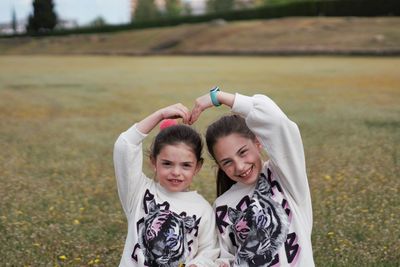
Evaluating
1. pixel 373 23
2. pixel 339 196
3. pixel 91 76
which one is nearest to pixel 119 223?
pixel 339 196

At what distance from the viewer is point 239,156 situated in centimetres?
320

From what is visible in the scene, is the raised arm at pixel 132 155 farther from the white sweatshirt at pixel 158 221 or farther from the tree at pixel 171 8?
the tree at pixel 171 8

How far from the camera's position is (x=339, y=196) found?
582cm

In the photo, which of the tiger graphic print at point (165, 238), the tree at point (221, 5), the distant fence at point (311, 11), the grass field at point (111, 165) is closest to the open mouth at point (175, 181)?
the tiger graphic print at point (165, 238)

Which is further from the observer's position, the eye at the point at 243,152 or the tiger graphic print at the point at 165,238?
the eye at the point at 243,152

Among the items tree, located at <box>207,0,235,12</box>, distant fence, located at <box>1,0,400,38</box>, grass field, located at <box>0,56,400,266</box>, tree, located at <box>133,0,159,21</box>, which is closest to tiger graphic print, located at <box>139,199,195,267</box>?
grass field, located at <box>0,56,400,266</box>

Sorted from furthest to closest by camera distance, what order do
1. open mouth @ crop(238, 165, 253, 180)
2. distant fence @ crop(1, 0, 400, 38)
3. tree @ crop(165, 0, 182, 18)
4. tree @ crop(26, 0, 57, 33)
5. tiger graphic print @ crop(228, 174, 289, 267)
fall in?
tree @ crop(165, 0, 182, 18) < tree @ crop(26, 0, 57, 33) < distant fence @ crop(1, 0, 400, 38) < open mouth @ crop(238, 165, 253, 180) < tiger graphic print @ crop(228, 174, 289, 267)

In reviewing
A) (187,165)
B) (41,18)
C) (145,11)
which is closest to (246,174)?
(187,165)

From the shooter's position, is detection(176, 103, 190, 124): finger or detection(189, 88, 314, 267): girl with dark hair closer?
detection(189, 88, 314, 267): girl with dark hair

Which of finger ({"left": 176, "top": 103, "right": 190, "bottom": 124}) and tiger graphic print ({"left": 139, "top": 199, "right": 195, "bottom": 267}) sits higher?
finger ({"left": 176, "top": 103, "right": 190, "bottom": 124})

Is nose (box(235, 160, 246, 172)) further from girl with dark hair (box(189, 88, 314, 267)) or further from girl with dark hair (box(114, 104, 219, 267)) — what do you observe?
girl with dark hair (box(114, 104, 219, 267))

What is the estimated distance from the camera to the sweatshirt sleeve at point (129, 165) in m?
Result: 3.27

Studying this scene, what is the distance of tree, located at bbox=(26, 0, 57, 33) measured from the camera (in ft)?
211

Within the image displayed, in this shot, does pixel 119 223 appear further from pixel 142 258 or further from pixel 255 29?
pixel 255 29
